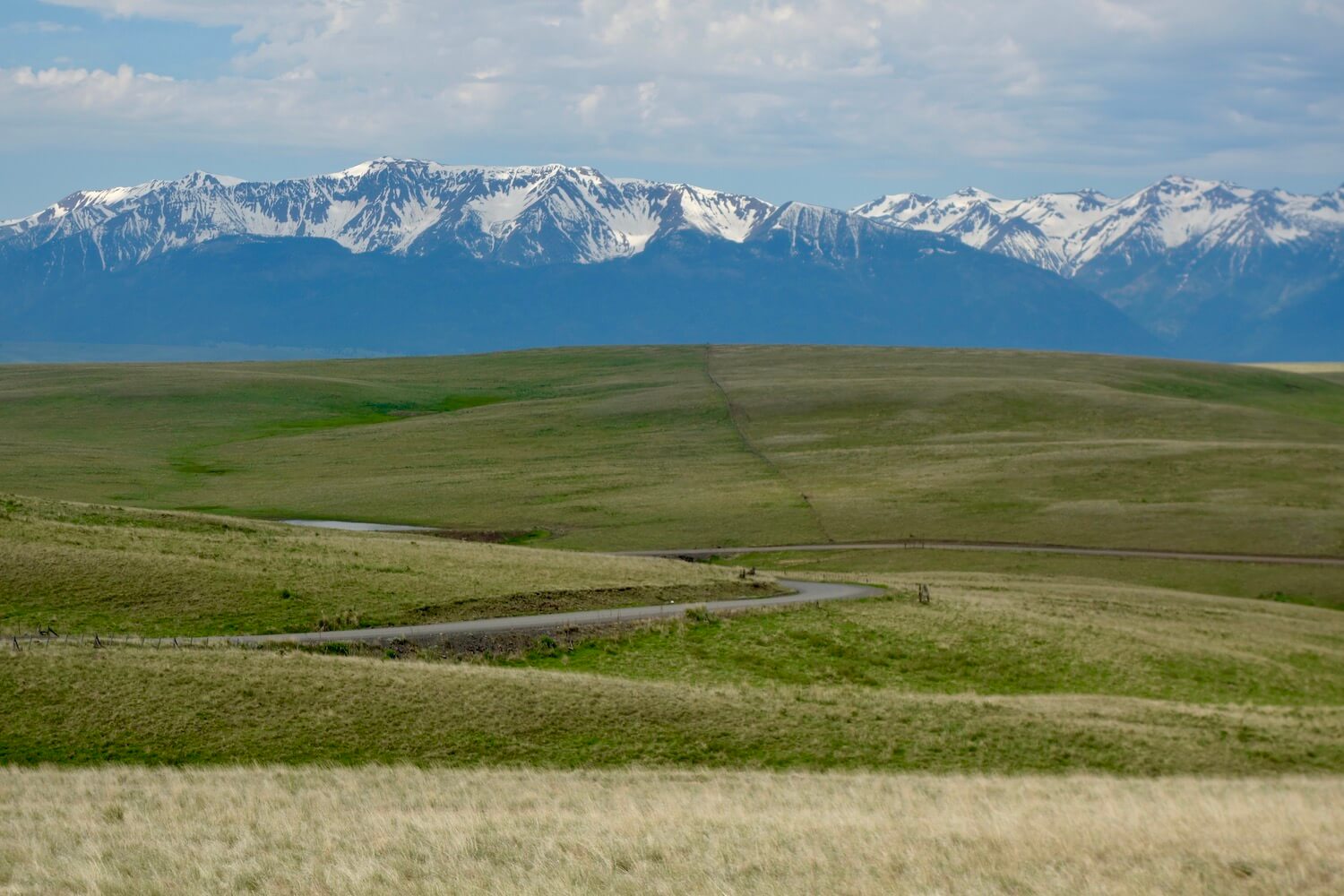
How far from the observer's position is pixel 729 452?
4705 inches

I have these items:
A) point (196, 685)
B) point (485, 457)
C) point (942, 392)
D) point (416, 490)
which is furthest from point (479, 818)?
point (942, 392)

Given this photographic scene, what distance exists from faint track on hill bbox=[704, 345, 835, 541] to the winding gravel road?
27.1m

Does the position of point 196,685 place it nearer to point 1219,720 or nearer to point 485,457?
point 1219,720

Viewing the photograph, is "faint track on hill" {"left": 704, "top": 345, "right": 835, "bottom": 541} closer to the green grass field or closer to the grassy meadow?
the green grass field

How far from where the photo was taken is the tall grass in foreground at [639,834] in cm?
1444

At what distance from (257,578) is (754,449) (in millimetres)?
81404

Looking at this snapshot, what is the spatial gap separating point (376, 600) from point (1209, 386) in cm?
16553

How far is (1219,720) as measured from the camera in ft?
108

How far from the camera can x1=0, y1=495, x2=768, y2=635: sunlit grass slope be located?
38344 mm

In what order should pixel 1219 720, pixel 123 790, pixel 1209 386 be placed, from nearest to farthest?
pixel 123 790
pixel 1219 720
pixel 1209 386

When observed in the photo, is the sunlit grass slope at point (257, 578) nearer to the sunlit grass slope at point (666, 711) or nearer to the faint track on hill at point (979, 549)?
the sunlit grass slope at point (666, 711)

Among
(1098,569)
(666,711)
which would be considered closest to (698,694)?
(666,711)

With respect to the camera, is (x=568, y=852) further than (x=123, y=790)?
No

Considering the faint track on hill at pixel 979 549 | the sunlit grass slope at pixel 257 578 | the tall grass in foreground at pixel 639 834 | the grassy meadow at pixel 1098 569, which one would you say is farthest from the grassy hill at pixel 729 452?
the tall grass in foreground at pixel 639 834
